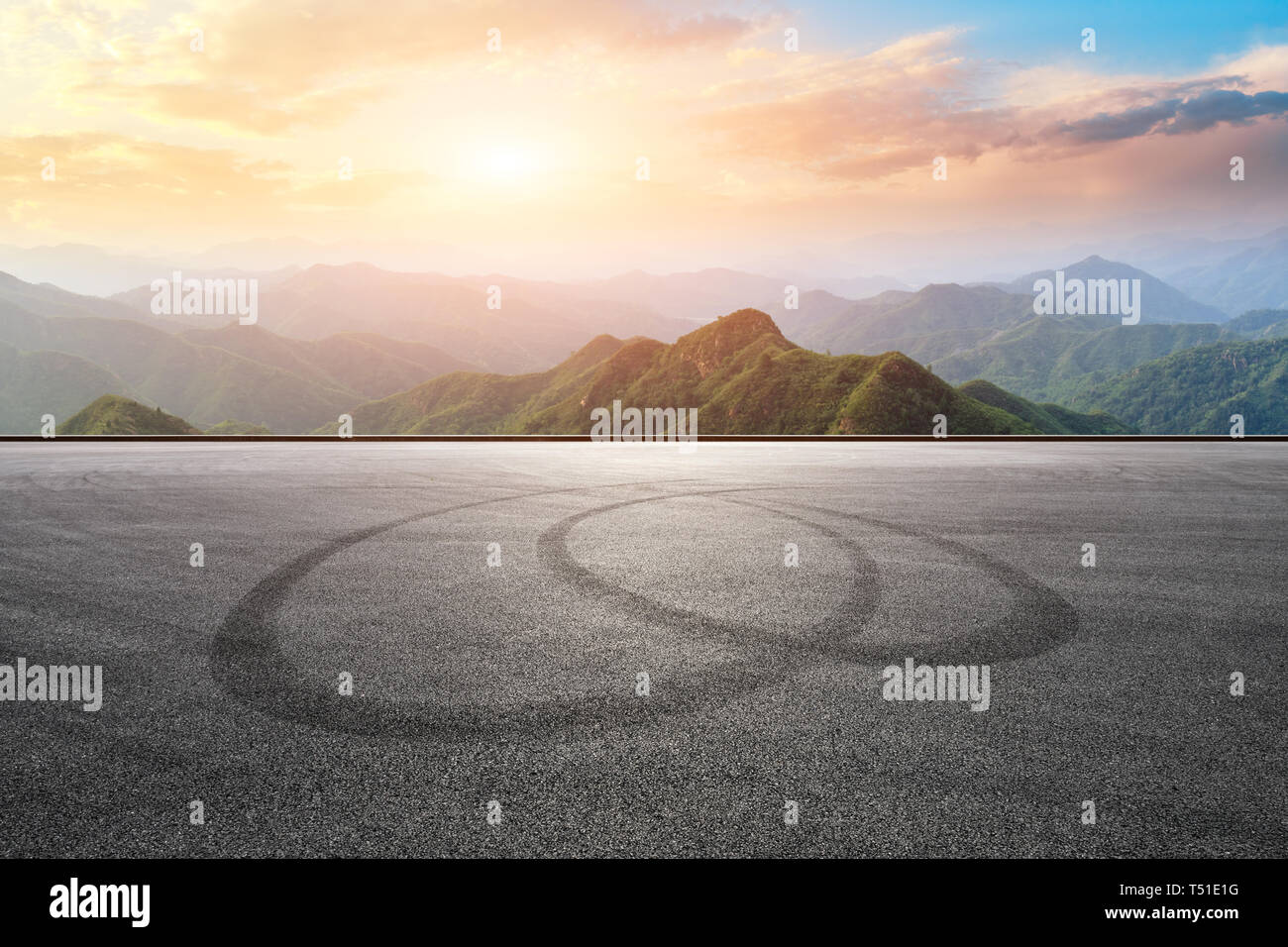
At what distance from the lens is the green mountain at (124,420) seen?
258 ft

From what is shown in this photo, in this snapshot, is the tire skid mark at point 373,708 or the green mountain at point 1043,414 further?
the green mountain at point 1043,414

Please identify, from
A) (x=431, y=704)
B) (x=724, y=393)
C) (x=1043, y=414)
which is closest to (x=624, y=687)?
(x=431, y=704)

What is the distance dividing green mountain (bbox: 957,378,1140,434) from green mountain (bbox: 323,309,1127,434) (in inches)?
91.5

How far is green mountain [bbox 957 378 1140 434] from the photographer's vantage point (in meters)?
104

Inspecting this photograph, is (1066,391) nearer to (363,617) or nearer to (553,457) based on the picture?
(553,457)

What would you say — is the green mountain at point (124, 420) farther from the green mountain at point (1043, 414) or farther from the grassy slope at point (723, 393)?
the green mountain at point (1043, 414)

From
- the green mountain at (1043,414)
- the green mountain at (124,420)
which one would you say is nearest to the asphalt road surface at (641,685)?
the green mountain at (124,420)

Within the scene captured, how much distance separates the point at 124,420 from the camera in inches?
3216

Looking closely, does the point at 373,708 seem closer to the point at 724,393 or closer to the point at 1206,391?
the point at 724,393

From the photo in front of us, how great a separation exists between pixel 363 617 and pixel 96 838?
3.06m

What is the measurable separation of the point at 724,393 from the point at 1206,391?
100690 millimetres

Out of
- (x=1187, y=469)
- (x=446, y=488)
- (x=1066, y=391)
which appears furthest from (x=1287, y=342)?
(x=446, y=488)

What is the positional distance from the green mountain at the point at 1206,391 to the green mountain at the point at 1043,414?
19.6 meters
